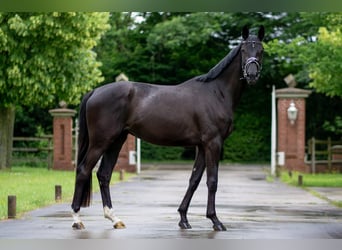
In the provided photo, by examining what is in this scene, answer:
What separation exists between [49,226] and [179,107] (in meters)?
2.34

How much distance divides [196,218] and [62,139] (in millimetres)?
20780

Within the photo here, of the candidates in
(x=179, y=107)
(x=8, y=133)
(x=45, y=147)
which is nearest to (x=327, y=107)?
(x=45, y=147)

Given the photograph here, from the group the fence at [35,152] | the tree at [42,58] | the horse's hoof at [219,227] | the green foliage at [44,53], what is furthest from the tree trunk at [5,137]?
the horse's hoof at [219,227]

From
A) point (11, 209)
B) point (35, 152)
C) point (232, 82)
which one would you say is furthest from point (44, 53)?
point (232, 82)

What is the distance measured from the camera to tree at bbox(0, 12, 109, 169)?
89.2 ft

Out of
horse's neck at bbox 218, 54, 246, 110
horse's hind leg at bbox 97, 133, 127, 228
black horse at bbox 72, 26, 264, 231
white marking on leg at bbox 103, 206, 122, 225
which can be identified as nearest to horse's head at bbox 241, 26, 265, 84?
black horse at bbox 72, 26, 264, 231

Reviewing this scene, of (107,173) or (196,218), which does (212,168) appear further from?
(196,218)

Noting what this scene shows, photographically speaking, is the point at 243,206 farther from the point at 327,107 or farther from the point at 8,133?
the point at 327,107

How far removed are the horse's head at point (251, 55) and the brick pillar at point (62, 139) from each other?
21768 mm

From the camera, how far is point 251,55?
11.4 meters

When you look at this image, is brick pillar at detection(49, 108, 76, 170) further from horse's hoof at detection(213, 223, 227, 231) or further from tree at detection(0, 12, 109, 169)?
horse's hoof at detection(213, 223, 227, 231)

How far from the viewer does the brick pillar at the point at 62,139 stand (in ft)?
107

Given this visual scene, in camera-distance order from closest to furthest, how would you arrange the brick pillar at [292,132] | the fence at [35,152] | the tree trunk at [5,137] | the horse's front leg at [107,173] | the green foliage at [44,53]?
the horse's front leg at [107,173]
the green foliage at [44,53]
the tree trunk at [5,137]
the brick pillar at [292,132]
the fence at [35,152]

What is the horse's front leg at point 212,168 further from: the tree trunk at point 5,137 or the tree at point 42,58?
the tree trunk at point 5,137
